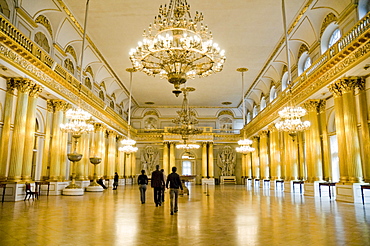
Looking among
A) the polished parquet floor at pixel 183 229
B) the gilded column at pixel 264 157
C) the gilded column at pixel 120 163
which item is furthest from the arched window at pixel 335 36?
the gilded column at pixel 120 163

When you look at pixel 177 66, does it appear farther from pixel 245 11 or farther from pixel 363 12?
pixel 363 12

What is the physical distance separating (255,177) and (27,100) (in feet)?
63.2

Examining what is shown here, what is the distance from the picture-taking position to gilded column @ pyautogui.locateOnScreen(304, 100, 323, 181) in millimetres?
13156

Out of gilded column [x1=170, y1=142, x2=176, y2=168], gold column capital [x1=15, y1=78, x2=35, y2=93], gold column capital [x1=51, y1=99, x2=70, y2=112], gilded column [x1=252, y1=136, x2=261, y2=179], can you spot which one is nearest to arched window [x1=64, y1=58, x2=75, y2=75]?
gold column capital [x1=51, y1=99, x2=70, y2=112]

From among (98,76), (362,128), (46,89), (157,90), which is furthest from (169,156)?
(362,128)

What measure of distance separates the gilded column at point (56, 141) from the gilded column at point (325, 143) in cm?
1235

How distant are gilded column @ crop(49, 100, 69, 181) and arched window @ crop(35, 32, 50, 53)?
8.50 feet

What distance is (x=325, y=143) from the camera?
13469 mm

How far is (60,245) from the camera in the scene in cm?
395

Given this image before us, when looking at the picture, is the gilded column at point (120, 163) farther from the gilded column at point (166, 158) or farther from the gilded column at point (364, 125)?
the gilded column at point (364, 125)

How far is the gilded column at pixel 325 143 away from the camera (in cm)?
1320

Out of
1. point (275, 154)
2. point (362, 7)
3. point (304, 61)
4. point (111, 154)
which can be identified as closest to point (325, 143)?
point (304, 61)

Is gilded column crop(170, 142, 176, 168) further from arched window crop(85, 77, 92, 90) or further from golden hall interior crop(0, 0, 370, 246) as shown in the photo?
arched window crop(85, 77, 92, 90)

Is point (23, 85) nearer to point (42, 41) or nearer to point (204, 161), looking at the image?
point (42, 41)
